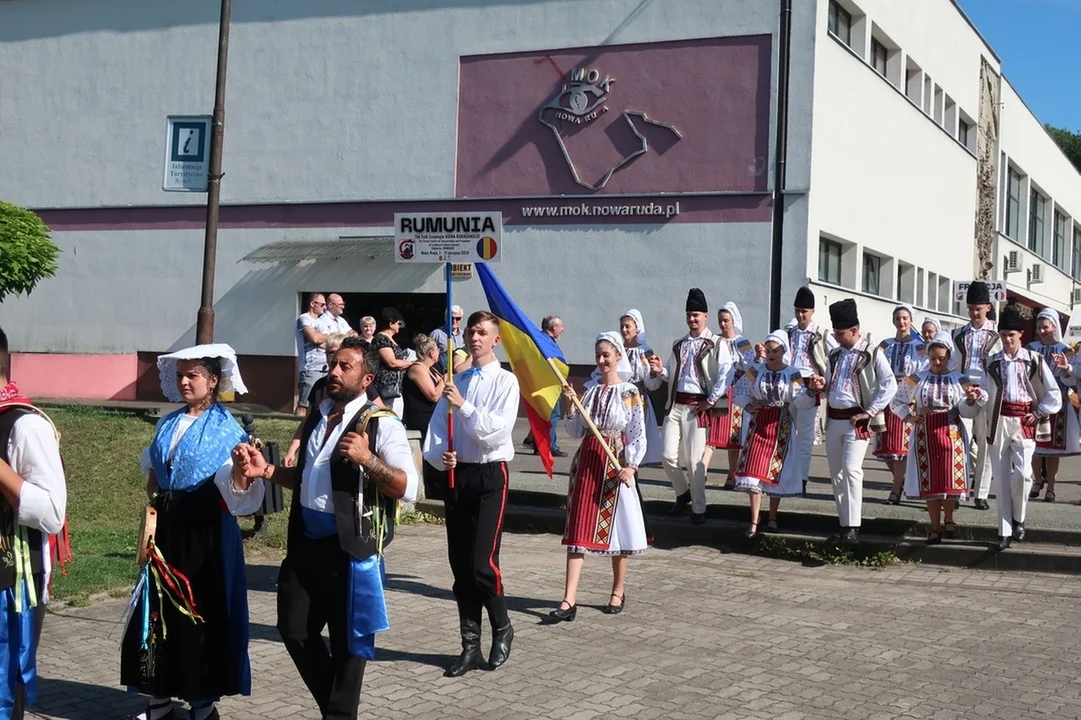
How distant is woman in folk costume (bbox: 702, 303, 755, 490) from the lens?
1292cm

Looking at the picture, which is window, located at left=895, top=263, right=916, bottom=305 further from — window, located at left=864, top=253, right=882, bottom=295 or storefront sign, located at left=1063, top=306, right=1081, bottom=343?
storefront sign, located at left=1063, top=306, right=1081, bottom=343

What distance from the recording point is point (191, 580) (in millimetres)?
5762

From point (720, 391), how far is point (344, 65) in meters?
13.9

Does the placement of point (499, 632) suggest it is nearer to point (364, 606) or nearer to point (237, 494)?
point (364, 606)

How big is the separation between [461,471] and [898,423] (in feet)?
22.5

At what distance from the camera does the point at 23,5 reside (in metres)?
27.1

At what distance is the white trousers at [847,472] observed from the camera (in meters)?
10.9

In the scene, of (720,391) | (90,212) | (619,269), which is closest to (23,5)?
(90,212)

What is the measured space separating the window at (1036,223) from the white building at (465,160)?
44.8 feet

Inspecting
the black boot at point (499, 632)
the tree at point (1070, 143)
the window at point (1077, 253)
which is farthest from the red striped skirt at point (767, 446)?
the tree at point (1070, 143)

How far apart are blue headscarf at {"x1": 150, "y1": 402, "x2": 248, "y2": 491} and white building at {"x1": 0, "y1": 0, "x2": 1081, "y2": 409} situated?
15.9 m

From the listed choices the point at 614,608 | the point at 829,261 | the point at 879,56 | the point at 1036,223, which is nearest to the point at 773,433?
the point at 614,608

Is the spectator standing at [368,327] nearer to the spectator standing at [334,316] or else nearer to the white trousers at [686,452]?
the spectator standing at [334,316]

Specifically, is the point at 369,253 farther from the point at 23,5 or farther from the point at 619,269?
the point at 23,5
